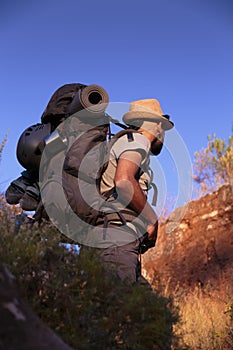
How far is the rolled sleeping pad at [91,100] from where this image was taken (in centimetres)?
293

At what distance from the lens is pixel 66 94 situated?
3.24 meters

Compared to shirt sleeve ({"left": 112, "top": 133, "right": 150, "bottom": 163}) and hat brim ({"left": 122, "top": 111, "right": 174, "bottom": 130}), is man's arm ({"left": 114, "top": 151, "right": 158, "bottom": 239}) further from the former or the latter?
hat brim ({"left": 122, "top": 111, "right": 174, "bottom": 130})

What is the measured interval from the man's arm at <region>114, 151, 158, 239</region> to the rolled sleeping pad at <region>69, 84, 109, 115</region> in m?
0.36

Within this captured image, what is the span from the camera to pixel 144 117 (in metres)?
3.34

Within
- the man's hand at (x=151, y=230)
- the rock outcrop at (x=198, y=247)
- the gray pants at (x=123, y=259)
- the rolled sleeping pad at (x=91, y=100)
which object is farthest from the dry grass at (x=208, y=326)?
the rolled sleeping pad at (x=91, y=100)

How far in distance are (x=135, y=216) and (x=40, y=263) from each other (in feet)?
2.92

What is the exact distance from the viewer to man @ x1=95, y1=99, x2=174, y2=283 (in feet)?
9.19

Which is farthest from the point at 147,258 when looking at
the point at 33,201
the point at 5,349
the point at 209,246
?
the point at 5,349

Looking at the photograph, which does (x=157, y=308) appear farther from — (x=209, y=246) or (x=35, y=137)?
(x=209, y=246)

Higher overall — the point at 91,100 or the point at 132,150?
the point at 91,100

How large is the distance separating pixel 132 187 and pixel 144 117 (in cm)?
74

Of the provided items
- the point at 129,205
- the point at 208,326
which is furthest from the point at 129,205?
the point at 208,326

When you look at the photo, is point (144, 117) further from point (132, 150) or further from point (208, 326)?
point (208, 326)

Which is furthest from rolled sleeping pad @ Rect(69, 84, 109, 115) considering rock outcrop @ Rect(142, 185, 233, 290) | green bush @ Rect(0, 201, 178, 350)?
rock outcrop @ Rect(142, 185, 233, 290)
